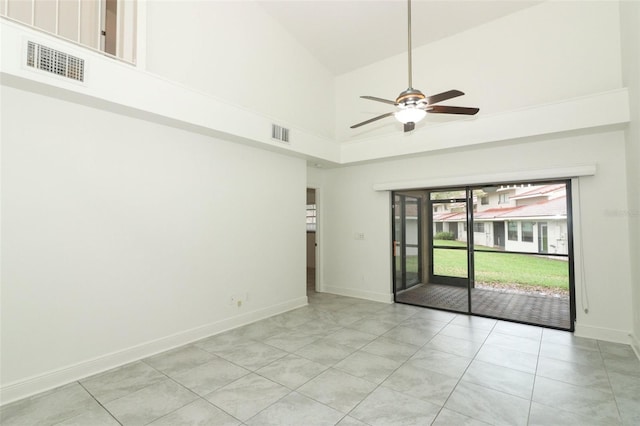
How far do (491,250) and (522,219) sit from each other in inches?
26.7

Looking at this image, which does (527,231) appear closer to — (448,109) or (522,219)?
(522,219)

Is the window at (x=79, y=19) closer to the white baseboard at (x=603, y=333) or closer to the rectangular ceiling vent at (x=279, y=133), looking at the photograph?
the rectangular ceiling vent at (x=279, y=133)

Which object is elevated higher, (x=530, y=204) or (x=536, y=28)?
(x=536, y=28)

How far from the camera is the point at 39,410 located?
2453 millimetres

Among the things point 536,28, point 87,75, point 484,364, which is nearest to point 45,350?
point 87,75

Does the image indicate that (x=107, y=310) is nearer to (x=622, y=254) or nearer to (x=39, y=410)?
(x=39, y=410)

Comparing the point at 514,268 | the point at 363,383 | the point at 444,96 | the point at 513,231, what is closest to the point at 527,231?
the point at 513,231

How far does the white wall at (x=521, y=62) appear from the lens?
3947 millimetres

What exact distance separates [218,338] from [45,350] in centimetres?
173

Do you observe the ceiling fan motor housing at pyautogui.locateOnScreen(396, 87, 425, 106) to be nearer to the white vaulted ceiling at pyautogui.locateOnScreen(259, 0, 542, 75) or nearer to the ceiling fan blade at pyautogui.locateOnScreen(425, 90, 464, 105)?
the ceiling fan blade at pyautogui.locateOnScreen(425, 90, 464, 105)

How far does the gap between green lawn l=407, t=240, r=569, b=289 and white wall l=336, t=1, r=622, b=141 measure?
2.34 metres

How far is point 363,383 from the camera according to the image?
286 cm

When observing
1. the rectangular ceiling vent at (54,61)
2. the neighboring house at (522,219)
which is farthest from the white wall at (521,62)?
the rectangular ceiling vent at (54,61)

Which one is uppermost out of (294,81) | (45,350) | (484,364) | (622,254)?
(294,81)
